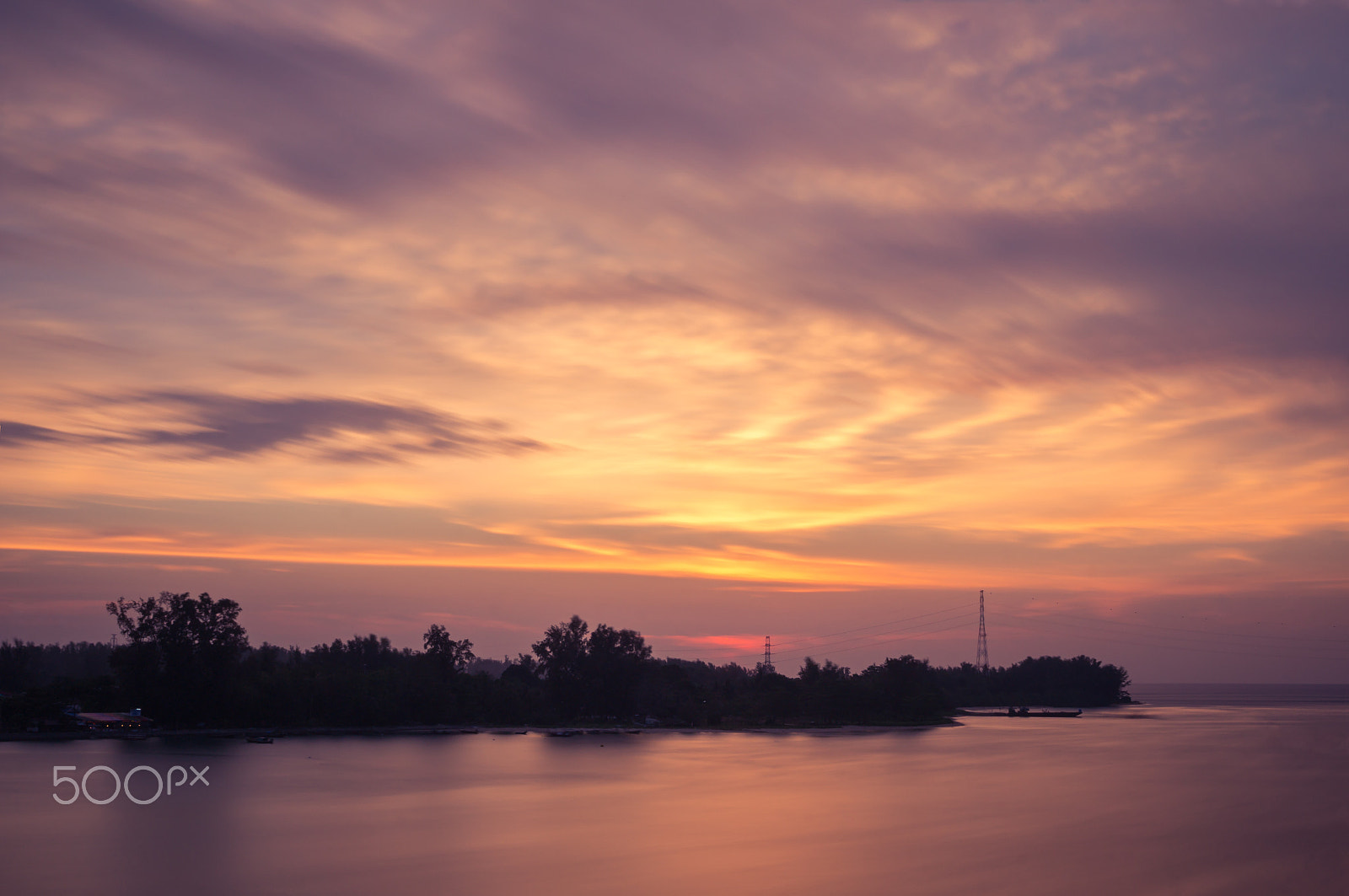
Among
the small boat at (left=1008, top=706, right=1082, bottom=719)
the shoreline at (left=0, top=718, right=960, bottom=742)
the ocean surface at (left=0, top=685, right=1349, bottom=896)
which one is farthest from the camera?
the small boat at (left=1008, top=706, right=1082, bottom=719)

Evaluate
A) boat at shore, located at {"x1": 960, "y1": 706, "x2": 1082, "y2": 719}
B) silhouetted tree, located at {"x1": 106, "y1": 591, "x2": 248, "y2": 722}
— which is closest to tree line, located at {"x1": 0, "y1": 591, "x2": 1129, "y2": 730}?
silhouetted tree, located at {"x1": 106, "y1": 591, "x2": 248, "y2": 722}

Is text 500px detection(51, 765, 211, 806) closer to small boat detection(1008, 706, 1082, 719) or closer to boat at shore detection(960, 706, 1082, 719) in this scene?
boat at shore detection(960, 706, 1082, 719)

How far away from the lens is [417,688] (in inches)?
4188

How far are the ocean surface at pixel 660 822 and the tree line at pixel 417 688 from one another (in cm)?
715

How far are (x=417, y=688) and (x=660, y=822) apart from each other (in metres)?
62.3

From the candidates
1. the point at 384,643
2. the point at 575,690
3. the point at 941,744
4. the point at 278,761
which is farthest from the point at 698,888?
the point at 384,643

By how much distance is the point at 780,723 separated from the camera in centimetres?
12431

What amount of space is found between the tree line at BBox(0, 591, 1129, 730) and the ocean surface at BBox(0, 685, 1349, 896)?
715cm

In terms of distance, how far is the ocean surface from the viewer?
37.2 metres

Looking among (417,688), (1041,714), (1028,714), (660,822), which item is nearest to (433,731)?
(417,688)

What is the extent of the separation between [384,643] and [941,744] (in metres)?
93.4

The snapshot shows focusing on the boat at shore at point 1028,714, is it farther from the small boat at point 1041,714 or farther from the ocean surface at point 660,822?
the ocean surface at point 660,822

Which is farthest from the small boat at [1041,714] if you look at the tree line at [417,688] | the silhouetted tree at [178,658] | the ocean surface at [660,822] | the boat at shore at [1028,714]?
the silhouetted tree at [178,658]

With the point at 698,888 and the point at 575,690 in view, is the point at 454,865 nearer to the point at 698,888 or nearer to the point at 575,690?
the point at 698,888
